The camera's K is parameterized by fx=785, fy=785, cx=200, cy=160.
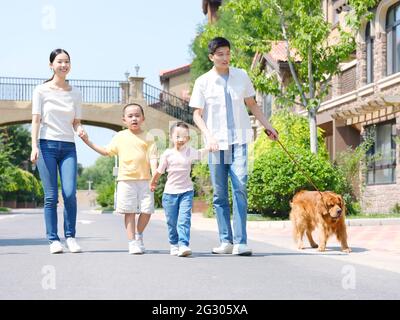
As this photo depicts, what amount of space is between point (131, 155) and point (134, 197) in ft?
1.49

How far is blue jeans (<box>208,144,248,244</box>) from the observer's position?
27.2 feet

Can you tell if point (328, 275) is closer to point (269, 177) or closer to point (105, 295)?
point (105, 295)

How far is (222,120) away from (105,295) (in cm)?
323

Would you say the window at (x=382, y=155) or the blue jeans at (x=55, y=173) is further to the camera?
the window at (x=382, y=155)

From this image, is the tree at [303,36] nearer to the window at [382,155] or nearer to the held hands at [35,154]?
the window at [382,155]

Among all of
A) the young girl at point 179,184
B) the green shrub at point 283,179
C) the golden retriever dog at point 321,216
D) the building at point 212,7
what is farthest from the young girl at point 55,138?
the building at point 212,7

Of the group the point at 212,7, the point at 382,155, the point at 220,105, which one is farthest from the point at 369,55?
the point at 212,7

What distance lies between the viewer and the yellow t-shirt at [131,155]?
27.4ft

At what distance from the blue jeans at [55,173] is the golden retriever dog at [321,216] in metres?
2.89

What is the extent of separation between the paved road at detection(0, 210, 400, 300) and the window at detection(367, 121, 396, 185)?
14.5m

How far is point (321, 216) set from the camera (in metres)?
9.25

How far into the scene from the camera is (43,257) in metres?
8.38

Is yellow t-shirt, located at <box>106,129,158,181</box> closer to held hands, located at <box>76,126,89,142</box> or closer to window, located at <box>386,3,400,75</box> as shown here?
held hands, located at <box>76,126,89,142</box>

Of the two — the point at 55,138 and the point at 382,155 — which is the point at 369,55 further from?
the point at 55,138
